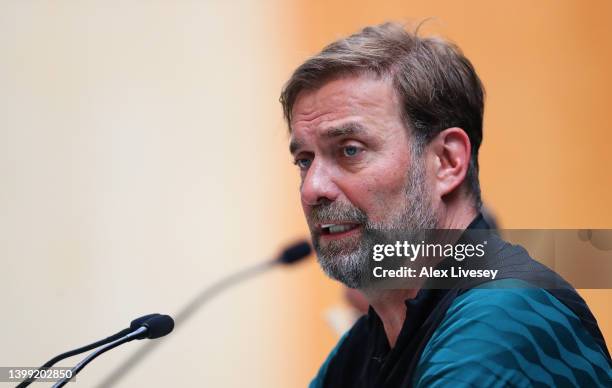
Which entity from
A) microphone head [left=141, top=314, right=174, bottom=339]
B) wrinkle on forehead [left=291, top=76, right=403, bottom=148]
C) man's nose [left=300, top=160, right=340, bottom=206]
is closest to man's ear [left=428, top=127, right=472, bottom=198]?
wrinkle on forehead [left=291, top=76, right=403, bottom=148]

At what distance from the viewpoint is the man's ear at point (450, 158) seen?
63.5 inches

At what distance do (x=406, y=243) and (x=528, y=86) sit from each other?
7.07ft

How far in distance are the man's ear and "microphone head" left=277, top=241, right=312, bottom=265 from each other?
50 centimetres

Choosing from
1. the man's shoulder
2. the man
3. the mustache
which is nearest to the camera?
the man's shoulder

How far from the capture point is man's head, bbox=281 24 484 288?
156cm

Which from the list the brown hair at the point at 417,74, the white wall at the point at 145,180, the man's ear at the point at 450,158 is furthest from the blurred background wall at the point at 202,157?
the man's ear at the point at 450,158

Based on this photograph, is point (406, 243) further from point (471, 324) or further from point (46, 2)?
point (46, 2)

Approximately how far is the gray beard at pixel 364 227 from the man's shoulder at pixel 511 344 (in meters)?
0.24

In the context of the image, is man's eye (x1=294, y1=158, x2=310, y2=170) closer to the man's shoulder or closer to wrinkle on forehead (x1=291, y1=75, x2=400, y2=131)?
wrinkle on forehead (x1=291, y1=75, x2=400, y2=131)

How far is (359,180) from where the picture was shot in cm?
155

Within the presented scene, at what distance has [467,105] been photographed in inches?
66.3

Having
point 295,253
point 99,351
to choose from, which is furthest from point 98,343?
point 295,253

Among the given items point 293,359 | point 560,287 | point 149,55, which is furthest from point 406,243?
point 149,55

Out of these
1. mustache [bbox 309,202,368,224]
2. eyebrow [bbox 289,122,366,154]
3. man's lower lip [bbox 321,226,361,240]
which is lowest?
man's lower lip [bbox 321,226,361,240]
